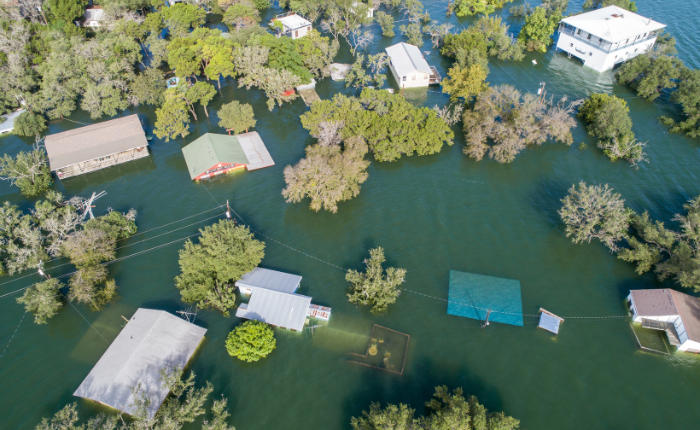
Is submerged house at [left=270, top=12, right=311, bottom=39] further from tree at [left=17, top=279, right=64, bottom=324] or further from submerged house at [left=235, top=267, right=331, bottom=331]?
tree at [left=17, top=279, right=64, bottom=324]

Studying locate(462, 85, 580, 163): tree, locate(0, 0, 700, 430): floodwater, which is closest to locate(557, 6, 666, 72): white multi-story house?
locate(0, 0, 700, 430): floodwater

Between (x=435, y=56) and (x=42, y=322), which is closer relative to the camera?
(x=42, y=322)

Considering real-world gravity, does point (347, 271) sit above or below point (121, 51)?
Result: below

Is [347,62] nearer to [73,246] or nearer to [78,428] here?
[73,246]

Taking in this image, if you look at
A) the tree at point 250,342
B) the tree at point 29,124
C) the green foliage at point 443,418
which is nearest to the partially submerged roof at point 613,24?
the green foliage at point 443,418

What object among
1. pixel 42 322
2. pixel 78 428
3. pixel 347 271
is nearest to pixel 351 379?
pixel 347 271

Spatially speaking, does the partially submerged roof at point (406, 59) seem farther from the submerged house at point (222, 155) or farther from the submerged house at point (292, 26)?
the submerged house at point (222, 155)
